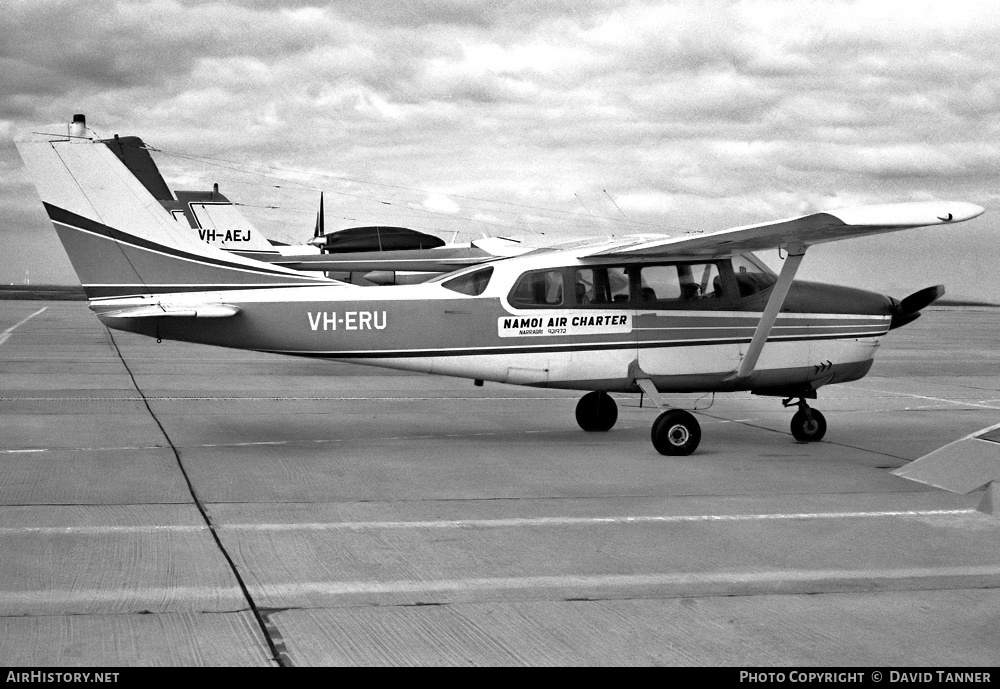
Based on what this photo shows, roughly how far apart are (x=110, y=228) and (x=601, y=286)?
4937mm

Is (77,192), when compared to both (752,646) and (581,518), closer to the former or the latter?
(581,518)

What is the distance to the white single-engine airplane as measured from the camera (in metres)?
10.2

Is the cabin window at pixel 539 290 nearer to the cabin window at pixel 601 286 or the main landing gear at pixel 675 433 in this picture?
the cabin window at pixel 601 286

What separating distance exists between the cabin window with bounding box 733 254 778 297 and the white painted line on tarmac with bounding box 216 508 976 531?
3.91m

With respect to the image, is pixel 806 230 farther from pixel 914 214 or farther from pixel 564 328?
pixel 564 328

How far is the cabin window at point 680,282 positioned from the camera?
1098cm

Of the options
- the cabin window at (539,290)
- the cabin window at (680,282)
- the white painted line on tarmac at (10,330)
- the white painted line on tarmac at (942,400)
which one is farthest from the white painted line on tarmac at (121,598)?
the white painted line on tarmac at (10,330)

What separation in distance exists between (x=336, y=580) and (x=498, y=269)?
5589 millimetres

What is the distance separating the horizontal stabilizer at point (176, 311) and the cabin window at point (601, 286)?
11.4 ft

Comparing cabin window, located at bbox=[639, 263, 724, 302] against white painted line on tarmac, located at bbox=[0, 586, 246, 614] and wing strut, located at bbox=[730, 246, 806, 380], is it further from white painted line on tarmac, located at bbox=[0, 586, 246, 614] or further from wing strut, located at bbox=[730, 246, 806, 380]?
white painted line on tarmac, located at bbox=[0, 586, 246, 614]

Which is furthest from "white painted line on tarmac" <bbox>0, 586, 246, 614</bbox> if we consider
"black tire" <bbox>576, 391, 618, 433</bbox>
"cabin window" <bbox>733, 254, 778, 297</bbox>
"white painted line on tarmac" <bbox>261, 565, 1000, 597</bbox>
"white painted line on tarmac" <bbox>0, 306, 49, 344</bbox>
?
"white painted line on tarmac" <bbox>0, 306, 49, 344</bbox>

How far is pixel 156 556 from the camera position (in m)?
6.19

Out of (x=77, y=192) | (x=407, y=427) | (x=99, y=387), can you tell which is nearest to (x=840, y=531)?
(x=407, y=427)

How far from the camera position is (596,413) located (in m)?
12.0
